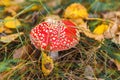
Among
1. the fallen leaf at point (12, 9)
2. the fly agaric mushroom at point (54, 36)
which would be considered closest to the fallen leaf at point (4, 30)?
the fallen leaf at point (12, 9)

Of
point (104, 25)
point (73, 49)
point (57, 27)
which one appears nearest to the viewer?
point (57, 27)

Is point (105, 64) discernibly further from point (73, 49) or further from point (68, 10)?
point (68, 10)

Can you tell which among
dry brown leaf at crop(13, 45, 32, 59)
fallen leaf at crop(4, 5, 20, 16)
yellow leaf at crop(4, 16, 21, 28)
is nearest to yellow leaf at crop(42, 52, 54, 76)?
dry brown leaf at crop(13, 45, 32, 59)

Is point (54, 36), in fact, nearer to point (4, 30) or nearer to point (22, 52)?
point (22, 52)

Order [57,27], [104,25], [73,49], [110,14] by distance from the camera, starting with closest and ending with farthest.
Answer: [57,27]
[73,49]
[104,25]
[110,14]

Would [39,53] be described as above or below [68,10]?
below

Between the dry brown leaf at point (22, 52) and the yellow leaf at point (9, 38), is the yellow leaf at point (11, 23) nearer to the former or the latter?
the yellow leaf at point (9, 38)

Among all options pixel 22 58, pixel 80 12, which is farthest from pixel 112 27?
pixel 22 58
